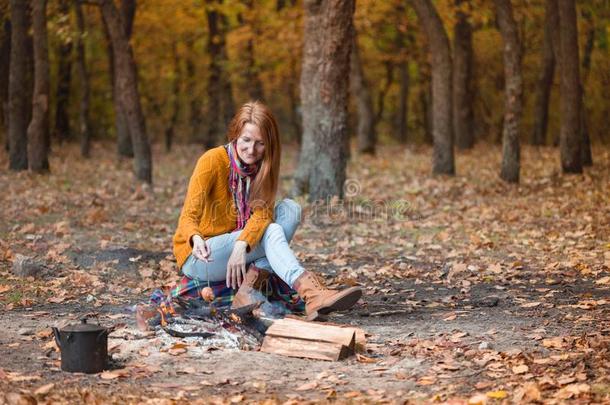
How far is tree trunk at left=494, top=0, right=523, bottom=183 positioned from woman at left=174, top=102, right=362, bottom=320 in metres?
10.5

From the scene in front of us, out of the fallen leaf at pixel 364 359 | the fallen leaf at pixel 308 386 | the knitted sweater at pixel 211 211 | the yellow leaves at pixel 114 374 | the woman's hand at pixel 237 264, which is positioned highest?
the knitted sweater at pixel 211 211

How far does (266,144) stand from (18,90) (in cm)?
1379

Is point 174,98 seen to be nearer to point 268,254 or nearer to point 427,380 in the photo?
point 268,254

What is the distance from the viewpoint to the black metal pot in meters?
5.30

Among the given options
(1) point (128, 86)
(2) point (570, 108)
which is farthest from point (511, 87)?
(1) point (128, 86)

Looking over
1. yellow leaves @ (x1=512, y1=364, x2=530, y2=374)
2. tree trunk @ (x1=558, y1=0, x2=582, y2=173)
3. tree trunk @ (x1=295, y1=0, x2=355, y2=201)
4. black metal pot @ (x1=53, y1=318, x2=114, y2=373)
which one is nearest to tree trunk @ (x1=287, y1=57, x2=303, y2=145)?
tree trunk @ (x1=558, y1=0, x2=582, y2=173)

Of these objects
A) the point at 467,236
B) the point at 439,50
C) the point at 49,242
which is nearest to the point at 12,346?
the point at 49,242

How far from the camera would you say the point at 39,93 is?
59.6ft

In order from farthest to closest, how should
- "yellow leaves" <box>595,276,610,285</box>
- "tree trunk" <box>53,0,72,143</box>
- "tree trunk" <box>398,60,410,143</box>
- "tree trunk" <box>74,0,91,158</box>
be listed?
"tree trunk" <box>398,60,410,143</box> → "tree trunk" <box>53,0,72,143</box> → "tree trunk" <box>74,0,91,158</box> → "yellow leaves" <box>595,276,610,285</box>

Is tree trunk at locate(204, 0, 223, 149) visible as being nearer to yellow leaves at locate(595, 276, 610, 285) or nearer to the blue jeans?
yellow leaves at locate(595, 276, 610, 285)

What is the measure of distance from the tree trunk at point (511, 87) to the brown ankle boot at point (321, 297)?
35.9 ft

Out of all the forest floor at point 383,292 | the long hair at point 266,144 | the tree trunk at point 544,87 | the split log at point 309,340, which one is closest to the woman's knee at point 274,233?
the long hair at point 266,144

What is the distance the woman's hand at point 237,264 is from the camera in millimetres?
6375

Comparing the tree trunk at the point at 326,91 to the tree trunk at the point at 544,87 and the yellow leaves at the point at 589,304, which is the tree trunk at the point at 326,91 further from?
the tree trunk at the point at 544,87
